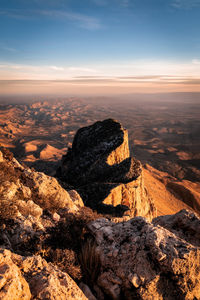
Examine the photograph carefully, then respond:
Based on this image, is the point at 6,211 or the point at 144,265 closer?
the point at 144,265

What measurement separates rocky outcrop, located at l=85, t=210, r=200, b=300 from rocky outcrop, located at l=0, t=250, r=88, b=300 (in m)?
0.83

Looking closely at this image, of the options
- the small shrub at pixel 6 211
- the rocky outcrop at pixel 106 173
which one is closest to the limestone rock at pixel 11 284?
the small shrub at pixel 6 211

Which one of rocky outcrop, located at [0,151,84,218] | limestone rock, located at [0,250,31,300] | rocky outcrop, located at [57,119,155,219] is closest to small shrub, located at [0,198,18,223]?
rocky outcrop, located at [0,151,84,218]

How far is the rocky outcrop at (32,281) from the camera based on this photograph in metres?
2.10

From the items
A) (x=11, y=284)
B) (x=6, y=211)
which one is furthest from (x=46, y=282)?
(x=6, y=211)

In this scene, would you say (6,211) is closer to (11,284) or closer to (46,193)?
(11,284)

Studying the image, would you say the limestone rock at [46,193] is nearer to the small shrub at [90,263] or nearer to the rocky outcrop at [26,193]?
the rocky outcrop at [26,193]

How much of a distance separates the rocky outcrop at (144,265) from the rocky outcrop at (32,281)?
2.71 ft

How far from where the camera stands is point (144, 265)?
3189mm

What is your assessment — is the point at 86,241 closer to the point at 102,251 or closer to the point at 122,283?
the point at 102,251

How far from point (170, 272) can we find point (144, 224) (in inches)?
37.9

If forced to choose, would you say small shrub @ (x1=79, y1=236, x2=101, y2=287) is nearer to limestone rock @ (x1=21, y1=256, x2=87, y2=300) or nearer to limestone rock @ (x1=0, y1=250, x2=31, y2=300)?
limestone rock @ (x1=21, y1=256, x2=87, y2=300)

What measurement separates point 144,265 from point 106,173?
12.1m

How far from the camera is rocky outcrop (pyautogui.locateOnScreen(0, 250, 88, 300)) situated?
2.10 metres
